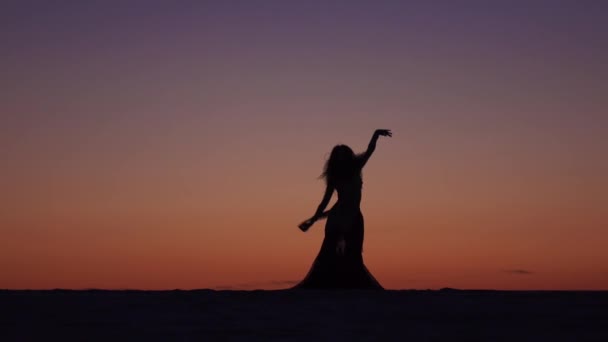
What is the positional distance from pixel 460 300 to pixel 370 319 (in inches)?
57.5

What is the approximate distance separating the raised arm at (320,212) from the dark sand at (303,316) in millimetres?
2738

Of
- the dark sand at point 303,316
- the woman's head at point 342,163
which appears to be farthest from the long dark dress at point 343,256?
the dark sand at point 303,316

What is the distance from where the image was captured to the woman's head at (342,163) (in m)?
11.7

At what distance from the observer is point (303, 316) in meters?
7.58

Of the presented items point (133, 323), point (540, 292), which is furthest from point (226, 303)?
point (540, 292)

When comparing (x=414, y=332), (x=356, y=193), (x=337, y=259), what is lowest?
(x=414, y=332)

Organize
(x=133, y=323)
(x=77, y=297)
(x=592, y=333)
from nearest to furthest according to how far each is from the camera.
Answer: (x=592, y=333)
(x=133, y=323)
(x=77, y=297)

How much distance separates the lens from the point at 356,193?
11977 millimetres

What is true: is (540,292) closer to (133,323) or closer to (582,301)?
(582,301)

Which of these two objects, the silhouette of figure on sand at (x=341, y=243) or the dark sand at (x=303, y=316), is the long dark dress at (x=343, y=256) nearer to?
the silhouette of figure on sand at (x=341, y=243)

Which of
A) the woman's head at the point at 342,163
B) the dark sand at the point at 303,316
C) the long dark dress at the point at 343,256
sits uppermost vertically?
the woman's head at the point at 342,163

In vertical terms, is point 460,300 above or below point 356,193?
below

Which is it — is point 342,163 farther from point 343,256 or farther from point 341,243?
point 343,256

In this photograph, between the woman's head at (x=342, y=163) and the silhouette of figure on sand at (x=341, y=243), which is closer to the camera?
the woman's head at (x=342, y=163)
